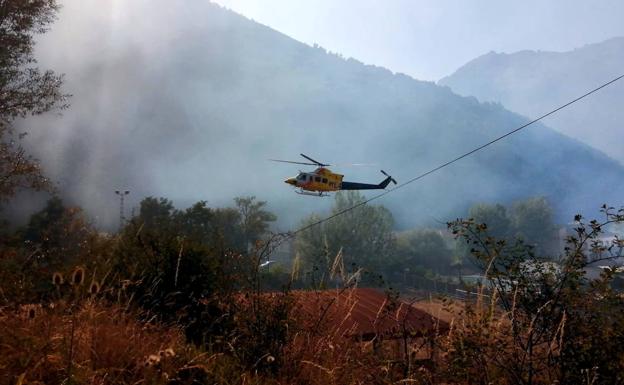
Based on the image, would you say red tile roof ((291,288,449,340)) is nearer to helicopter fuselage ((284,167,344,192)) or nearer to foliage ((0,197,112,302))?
foliage ((0,197,112,302))

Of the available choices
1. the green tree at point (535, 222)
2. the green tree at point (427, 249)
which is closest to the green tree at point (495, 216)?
the green tree at point (535, 222)

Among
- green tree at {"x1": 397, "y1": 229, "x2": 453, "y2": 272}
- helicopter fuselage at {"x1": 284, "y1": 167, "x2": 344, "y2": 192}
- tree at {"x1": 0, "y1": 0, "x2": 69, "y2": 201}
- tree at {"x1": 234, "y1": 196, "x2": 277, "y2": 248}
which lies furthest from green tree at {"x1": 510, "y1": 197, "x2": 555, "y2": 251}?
tree at {"x1": 0, "y1": 0, "x2": 69, "y2": 201}

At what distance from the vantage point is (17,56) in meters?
16.9

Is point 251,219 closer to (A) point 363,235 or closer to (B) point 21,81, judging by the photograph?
(A) point 363,235

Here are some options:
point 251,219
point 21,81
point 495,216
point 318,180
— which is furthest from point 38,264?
point 495,216

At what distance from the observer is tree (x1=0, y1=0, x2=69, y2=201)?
1570 cm

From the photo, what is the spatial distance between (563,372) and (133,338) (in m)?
4.36

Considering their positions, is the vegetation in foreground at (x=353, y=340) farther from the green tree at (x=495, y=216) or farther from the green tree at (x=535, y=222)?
the green tree at (x=535, y=222)

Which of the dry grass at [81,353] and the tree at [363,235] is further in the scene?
the tree at [363,235]

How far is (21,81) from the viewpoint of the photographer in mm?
17188

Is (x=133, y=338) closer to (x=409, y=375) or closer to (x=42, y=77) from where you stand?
(x=409, y=375)

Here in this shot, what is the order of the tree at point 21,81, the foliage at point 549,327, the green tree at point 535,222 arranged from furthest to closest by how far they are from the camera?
the green tree at point 535,222
the tree at point 21,81
the foliage at point 549,327

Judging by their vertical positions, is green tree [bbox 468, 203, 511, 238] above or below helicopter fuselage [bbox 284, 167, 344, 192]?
above

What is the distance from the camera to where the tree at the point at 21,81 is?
51.5ft
